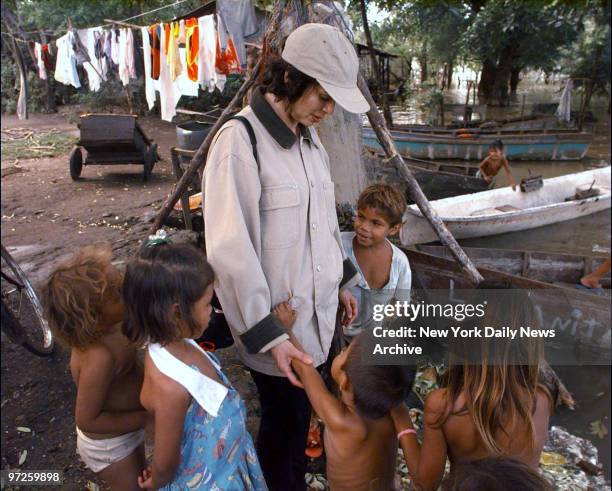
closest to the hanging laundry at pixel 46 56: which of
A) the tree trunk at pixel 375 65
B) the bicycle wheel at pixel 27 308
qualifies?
the tree trunk at pixel 375 65

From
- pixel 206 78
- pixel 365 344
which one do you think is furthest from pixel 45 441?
pixel 206 78

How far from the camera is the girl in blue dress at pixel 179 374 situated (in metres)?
1.22

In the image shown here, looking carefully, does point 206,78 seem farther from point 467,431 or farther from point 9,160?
point 9,160

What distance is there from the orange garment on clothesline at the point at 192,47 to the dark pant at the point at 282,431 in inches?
185

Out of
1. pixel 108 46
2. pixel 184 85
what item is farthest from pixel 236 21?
pixel 108 46

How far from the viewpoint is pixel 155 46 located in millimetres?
5719

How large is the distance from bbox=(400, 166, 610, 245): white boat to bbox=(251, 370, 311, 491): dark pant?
4093 mm

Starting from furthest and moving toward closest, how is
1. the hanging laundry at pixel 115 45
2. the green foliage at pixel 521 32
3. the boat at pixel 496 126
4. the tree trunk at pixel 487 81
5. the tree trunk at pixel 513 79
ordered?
the tree trunk at pixel 513 79 < the tree trunk at pixel 487 81 < the green foliage at pixel 521 32 < the boat at pixel 496 126 < the hanging laundry at pixel 115 45

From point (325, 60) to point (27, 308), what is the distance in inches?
128

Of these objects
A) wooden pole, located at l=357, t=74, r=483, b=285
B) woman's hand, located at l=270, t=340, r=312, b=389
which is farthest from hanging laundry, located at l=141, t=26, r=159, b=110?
woman's hand, located at l=270, t=340, r=312, b=389

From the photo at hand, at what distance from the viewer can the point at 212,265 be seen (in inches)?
53.3

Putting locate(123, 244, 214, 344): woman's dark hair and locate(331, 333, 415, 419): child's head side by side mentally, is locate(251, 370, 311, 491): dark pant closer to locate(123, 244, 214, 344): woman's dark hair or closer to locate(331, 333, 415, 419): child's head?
locate(331, 333, 415, 419): child's head

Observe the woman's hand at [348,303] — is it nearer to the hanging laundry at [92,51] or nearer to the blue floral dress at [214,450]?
the blue floral dress at [214,450]

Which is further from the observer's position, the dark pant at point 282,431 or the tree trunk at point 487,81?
the tree trunk at point 487,81
